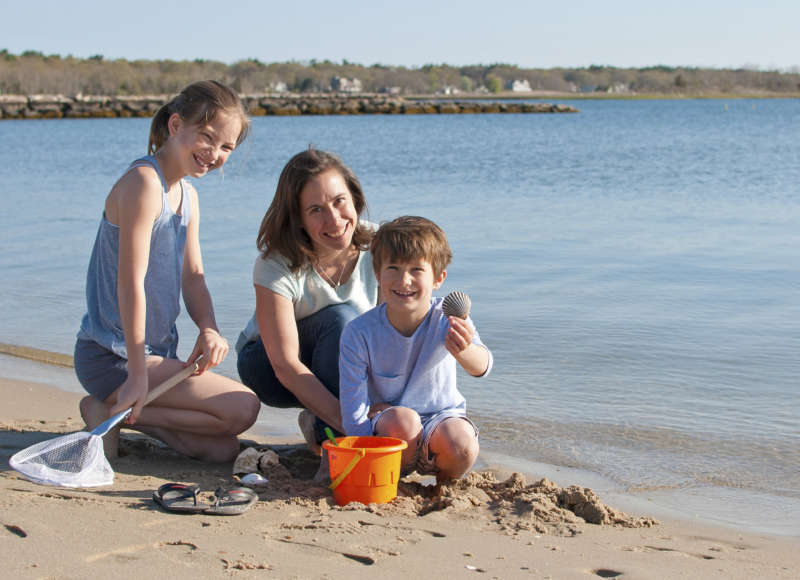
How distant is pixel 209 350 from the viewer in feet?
11.3

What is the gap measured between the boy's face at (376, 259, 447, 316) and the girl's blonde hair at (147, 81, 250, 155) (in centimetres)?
91

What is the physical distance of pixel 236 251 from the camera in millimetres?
9742

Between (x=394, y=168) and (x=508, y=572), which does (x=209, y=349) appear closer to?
(x=508, y=572)

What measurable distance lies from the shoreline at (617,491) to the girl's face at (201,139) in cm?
134

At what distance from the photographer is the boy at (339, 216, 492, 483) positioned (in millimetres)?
3096

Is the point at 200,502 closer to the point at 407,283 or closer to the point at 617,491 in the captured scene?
the point at 407,283

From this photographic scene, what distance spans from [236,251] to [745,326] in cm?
538

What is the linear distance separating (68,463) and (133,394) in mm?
323

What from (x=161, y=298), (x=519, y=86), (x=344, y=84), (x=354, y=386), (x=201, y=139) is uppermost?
(x=519, y=86)

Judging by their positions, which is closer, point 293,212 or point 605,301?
point 293,212

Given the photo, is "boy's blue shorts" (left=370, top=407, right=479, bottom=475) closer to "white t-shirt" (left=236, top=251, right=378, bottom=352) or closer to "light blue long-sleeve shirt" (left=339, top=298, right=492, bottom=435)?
"light blue long-sleeve shirt" (left=339, top=298, right=492, bottom=435)

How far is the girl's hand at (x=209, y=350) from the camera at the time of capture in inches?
135

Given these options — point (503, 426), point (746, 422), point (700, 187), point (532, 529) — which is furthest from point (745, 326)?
point (700, 187)

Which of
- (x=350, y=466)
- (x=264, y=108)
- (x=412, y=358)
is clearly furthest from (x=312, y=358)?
(x=264, y=108)
